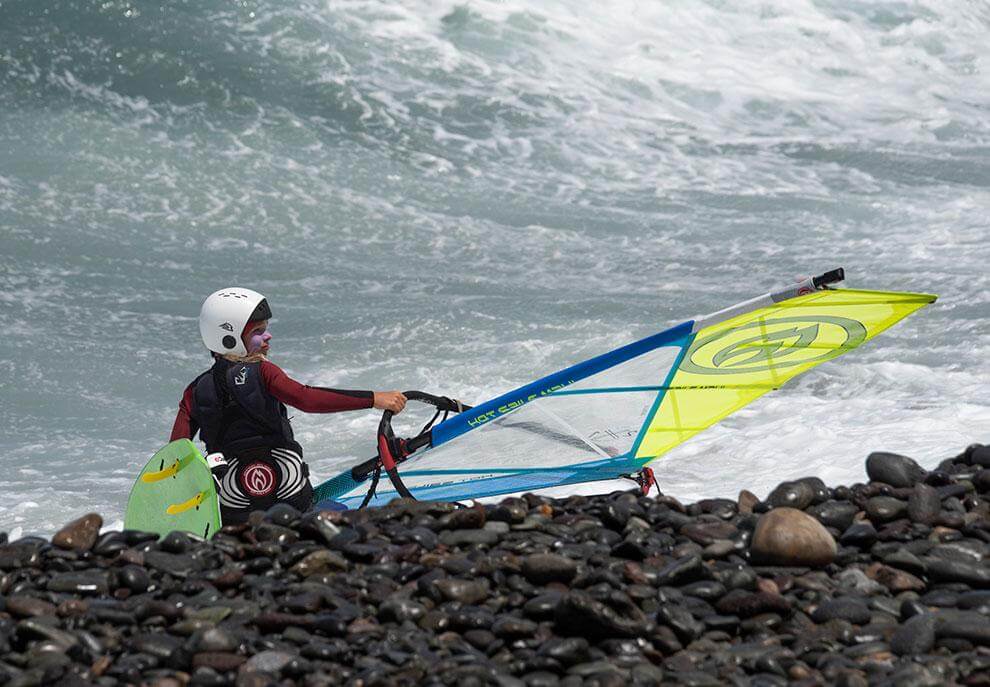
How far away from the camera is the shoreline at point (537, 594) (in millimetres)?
3844

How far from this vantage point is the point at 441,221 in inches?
584

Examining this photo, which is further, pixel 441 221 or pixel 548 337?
pixel 441 221

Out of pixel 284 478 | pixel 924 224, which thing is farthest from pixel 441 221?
pixel 284 478

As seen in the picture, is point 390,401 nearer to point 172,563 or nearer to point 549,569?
point 172,563

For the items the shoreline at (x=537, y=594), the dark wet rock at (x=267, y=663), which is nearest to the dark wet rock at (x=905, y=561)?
the shoreline at (x=537, y=594)

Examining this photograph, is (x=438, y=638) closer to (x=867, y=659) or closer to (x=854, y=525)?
(x=867, y=659)

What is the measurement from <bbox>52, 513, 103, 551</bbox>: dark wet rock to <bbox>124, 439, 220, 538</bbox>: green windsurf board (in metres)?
0.59

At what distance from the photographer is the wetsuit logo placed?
5.98m

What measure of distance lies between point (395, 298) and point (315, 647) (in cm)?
872

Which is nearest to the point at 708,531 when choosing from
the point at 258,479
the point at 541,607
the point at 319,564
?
the point at 541,607

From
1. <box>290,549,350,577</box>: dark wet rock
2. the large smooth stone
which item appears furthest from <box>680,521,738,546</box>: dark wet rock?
<box>290,549,350,577</box>: dark wet rock

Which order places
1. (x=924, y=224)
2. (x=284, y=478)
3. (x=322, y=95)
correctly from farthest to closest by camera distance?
(x=322, y=95) < (x=924, y=224) < (x=284, y=478)

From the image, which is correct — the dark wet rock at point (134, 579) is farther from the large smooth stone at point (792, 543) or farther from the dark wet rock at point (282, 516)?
the large smooth stone at point (792, 543)

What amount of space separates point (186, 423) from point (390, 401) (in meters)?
0.91
